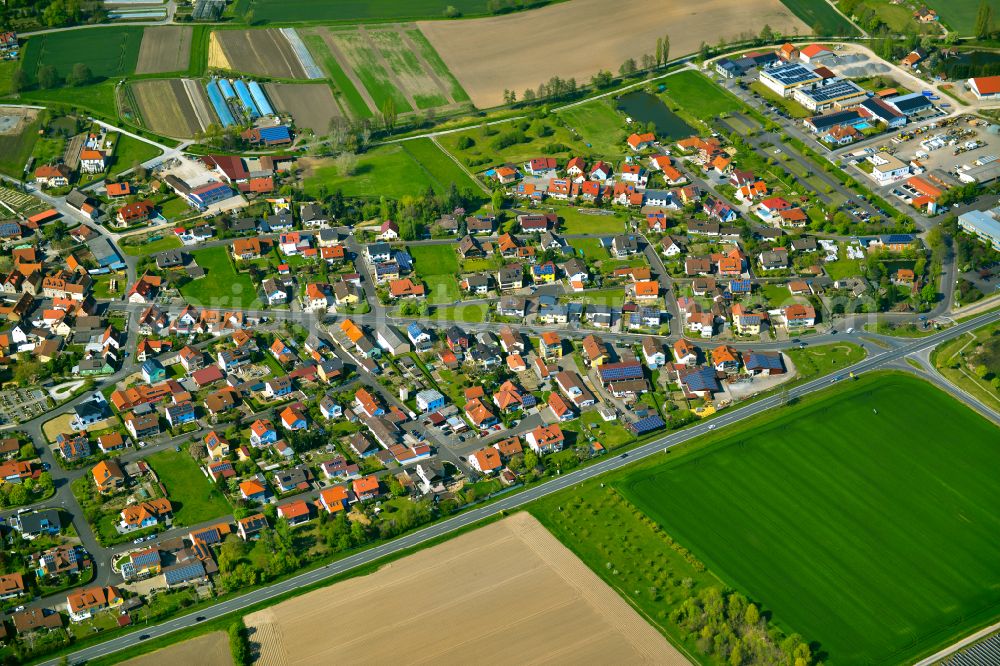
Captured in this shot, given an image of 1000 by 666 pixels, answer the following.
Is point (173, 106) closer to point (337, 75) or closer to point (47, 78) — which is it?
point (47, 78)

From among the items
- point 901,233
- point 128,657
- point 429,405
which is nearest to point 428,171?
point 429,405

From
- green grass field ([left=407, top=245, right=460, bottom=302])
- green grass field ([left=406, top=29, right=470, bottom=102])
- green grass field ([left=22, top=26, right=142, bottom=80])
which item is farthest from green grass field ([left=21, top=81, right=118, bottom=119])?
green grass field ([left=407, top=245, right=460, bottom=302])

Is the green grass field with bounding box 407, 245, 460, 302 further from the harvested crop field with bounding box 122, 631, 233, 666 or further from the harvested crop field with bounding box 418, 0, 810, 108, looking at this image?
the harvested crop field with bounding box 122, 631, 233, 666

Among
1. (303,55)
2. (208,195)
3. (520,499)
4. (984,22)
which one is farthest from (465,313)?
(984,22)

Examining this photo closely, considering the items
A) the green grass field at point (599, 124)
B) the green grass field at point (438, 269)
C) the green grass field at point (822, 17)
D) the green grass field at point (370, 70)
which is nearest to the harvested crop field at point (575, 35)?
the green grass field at point (822, 17)

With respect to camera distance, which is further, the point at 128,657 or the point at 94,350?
the point at 94,350

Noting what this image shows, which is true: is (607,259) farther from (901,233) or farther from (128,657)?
(128,657)
